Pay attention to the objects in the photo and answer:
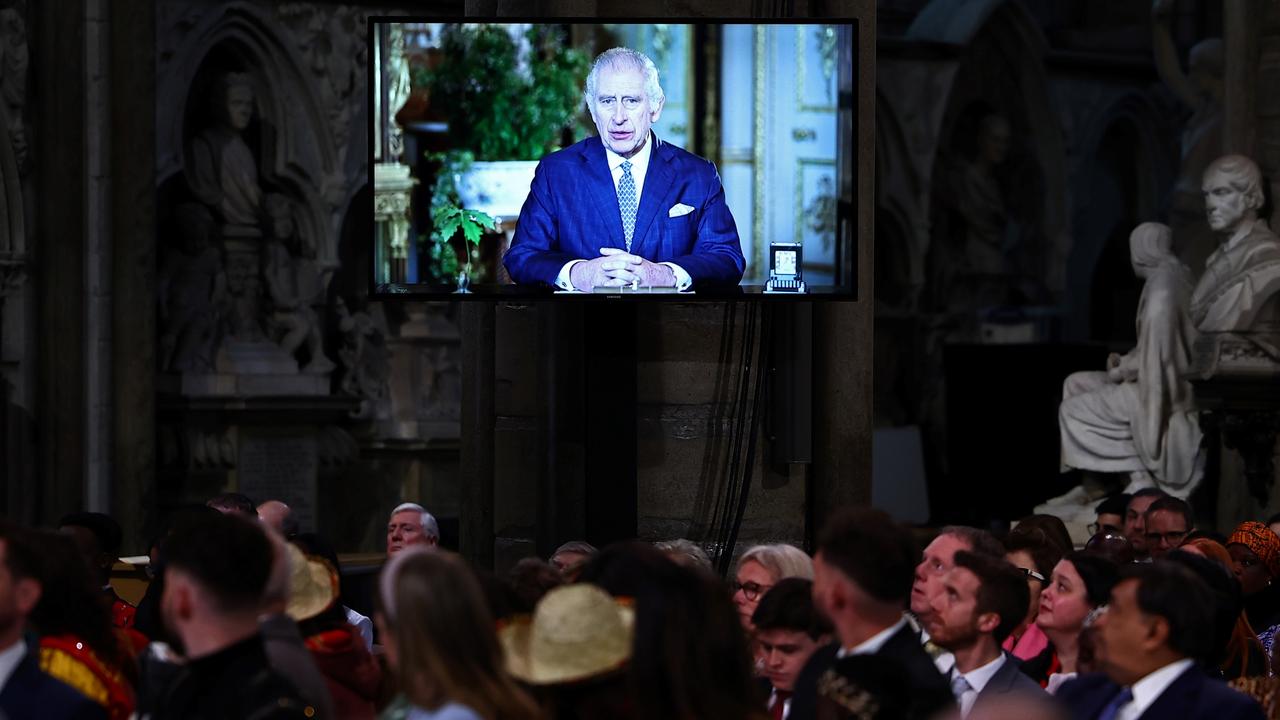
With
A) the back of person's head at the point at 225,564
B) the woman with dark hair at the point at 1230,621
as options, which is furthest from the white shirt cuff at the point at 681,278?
the back of person's head at the point at 225,564

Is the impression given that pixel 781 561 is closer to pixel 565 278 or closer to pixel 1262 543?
pixel 565 278

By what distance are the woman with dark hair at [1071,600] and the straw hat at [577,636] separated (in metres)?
1.60

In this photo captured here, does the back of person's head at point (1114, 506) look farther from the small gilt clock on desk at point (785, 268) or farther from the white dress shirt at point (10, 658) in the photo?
the white dress shirt at point (10, 658)

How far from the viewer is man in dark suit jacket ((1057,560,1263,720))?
4.01 metres

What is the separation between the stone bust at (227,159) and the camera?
12734 millimetres

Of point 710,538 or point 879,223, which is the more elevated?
point 879,223

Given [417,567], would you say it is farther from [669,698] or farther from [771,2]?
[771,2]

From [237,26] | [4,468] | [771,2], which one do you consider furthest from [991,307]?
[771,2]

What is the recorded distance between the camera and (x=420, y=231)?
7.67 metres

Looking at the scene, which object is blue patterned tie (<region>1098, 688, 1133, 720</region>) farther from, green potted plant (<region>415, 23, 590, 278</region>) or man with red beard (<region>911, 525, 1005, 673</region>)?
green potted plant (<region>415, 23, 590, 278</region>)

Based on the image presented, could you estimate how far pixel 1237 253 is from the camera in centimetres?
1002

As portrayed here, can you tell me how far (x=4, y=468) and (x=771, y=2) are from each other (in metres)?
4.99

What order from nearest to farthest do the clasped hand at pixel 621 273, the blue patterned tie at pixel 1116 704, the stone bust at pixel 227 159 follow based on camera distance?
the blue patterned tie at pixel 1116 704 < the clasped hand at pixel 621 273 < the stone bust at pixel 227 159

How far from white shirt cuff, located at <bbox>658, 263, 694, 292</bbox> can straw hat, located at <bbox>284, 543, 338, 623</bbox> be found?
2.67 meters
